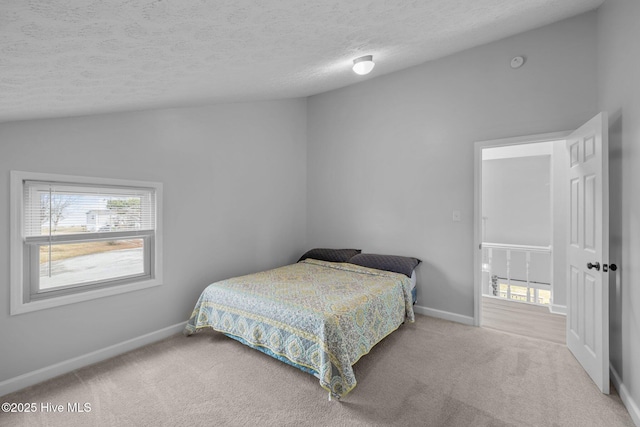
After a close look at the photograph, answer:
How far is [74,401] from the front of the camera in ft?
6.66

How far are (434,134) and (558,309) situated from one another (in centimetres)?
267

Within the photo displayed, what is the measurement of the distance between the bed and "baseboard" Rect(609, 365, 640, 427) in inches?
61.8

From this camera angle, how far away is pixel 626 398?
196 centimetres

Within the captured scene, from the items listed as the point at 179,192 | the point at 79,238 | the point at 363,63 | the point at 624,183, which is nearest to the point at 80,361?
the point at 79,238

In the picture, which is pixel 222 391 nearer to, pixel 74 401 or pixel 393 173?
pixel 74 401

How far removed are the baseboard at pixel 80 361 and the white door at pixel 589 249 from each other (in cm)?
363

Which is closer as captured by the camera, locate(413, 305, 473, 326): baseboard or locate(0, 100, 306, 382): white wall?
locate(0, 100, 306, 382): white wall

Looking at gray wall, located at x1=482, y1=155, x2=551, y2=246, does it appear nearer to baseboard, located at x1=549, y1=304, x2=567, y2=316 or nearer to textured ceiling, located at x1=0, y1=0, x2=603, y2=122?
baseboard, located at x1=549, y1=304, x2=567, y2=316

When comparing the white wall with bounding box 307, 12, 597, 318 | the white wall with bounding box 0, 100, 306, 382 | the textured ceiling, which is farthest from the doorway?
the white wall with bounding box 0, 100, 306, 382

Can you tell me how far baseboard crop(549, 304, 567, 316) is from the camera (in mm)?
3664

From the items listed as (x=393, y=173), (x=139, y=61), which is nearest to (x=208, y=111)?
(x=139, y=61)

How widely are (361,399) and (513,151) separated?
16.7 ft

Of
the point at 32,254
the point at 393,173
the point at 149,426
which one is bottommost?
the point at 149,426

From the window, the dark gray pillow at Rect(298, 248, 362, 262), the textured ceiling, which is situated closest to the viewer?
the textured ceiling
